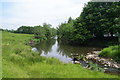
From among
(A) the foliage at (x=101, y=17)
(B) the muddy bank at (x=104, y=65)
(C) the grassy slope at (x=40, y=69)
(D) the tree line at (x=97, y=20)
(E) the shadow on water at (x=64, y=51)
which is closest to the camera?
(C) the grassy slope at (x=40, y=69)

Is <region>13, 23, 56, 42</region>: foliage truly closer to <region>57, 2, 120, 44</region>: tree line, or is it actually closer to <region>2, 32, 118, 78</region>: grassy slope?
<region>57, 2, 120, 44</region>: tree line

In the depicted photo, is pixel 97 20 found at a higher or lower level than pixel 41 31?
higher

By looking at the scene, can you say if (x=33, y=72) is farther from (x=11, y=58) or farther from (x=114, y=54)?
(x=114, y=54)

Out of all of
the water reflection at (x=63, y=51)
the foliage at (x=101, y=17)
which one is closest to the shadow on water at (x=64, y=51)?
the water reflection at (x=63, y=51)

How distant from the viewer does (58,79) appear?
8.66 meters

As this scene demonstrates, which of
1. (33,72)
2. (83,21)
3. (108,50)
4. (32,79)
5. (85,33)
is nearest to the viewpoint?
(32,79)

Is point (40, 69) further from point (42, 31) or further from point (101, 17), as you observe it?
point (42, 31)

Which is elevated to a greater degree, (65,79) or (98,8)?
(98,8)

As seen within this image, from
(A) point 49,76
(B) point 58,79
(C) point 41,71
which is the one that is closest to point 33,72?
(C) point 41,71

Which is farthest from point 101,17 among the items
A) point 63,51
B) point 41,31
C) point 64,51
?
point 41,31

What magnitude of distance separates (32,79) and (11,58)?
5664 mm

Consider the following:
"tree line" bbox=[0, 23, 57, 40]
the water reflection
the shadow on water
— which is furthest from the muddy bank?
"tree line" bbox=[0, 23, 57, 40]

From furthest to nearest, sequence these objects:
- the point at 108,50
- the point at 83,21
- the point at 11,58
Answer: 1. the point at 83,21
2. the point at 108,50
3. the point at 11,58

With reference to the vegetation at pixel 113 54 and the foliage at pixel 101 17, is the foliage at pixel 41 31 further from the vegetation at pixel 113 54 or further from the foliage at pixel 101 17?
the vegetation at pixel 113 54
